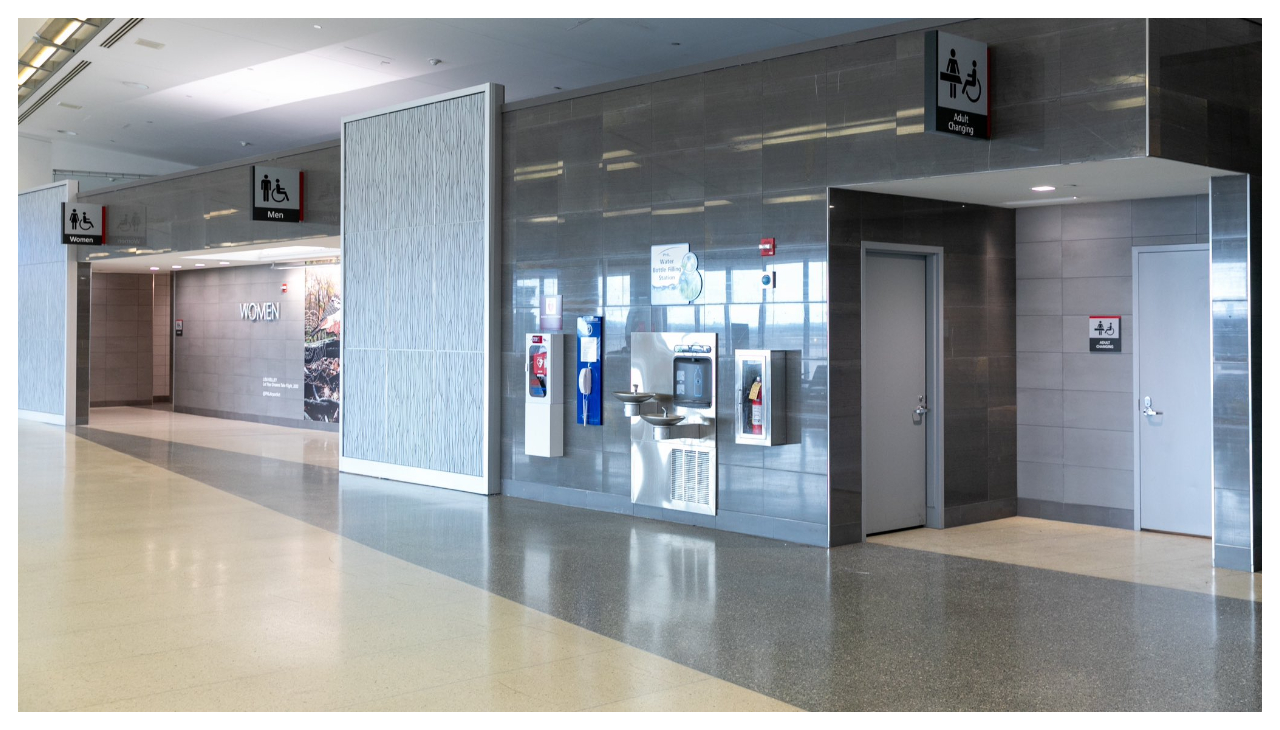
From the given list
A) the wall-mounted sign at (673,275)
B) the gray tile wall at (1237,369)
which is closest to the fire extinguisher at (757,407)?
the wall-mounted sign at (673,275)

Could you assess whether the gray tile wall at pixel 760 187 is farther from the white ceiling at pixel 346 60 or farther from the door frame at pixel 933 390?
the white ceiling at pixel 346 60

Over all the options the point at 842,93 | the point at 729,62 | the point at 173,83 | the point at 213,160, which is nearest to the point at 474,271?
the point at 729,62

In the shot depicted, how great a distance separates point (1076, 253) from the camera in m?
8.69

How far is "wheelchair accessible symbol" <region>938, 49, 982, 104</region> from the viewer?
6.56 metres

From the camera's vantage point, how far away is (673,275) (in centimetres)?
861

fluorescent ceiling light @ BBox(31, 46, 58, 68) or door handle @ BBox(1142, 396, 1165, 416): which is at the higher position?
fluorescent ceiling light @ BBox(31, 46, 58, 68)

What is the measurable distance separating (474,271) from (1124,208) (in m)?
5.65

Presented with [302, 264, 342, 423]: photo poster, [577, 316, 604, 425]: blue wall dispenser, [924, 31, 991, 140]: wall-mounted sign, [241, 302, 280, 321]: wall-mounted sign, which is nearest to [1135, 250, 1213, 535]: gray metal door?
[924, 31, 991, 140]: wall-mounted sign

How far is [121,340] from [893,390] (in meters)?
18.6

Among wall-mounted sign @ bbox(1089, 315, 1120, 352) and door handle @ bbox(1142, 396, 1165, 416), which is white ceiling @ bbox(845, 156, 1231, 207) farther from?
door handle @ bbox(1142, 396, 1165, 416)

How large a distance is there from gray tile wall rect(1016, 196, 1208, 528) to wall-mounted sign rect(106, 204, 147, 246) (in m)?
13.4

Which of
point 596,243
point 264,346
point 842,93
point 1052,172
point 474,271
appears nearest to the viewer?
point 1052,172

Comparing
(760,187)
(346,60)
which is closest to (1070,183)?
(760,187)

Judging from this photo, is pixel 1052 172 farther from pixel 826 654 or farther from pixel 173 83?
pixel 173 83
